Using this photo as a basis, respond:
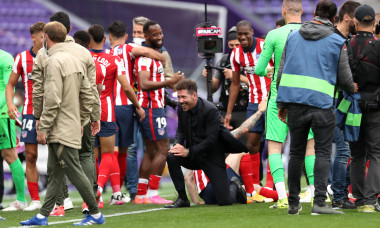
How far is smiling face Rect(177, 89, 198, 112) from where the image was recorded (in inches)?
324

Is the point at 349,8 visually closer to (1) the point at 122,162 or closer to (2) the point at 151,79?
(2) the point at 151,79

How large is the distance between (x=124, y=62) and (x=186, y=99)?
1.84m

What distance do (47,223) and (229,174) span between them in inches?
120

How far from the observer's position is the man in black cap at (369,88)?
7238 millimetres

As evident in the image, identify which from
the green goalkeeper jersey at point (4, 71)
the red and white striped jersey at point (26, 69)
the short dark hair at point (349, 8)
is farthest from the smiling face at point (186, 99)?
the green goalkeeper jersey at point (4, 71)

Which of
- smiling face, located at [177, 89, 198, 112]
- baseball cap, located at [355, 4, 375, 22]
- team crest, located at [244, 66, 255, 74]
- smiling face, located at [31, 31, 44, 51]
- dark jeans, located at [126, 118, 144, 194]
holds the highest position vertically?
baseball cap, located at [355, 4, 375, 22]

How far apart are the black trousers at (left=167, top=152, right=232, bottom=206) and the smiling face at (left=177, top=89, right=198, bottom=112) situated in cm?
59

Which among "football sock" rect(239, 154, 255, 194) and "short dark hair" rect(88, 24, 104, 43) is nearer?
"short dark hair" rect(88, 24, 104, 43)

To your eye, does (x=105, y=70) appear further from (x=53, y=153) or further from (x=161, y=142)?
(x=53, y=153)

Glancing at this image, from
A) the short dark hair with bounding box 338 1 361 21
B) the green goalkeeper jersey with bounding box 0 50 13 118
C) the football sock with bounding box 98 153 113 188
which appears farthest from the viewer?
the green goalkeeper jersey with bounding box 0 50 13 118

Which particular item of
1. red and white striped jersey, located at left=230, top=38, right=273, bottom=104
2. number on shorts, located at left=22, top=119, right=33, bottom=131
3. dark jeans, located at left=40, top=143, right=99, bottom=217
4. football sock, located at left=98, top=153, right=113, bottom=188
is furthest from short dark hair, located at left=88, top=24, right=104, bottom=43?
dark jeans, located at left=40, top=143, right=99, bottom=217

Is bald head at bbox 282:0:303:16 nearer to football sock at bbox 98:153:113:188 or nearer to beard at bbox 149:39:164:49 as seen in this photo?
beard at bbox 149:39:164:49

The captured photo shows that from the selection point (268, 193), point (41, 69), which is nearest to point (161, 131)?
point (268, 193)

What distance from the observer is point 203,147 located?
8.37 m
